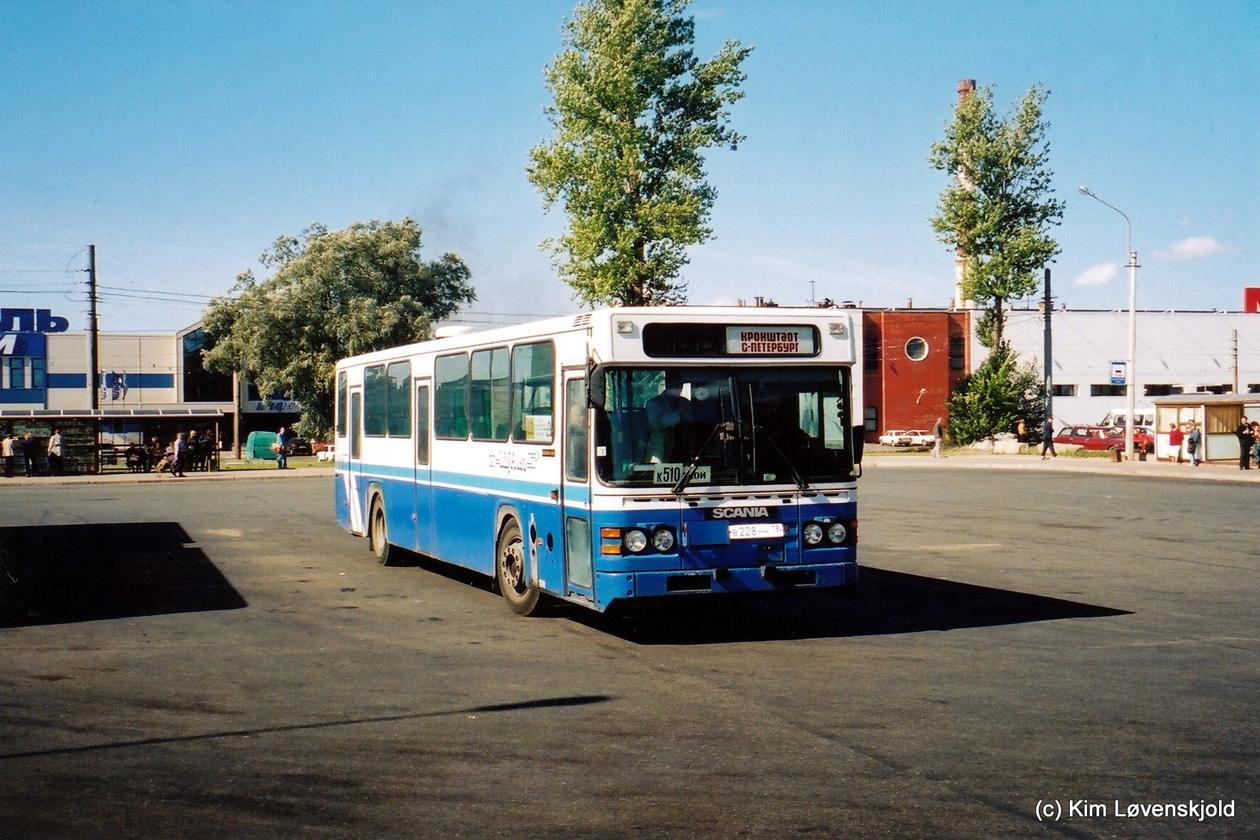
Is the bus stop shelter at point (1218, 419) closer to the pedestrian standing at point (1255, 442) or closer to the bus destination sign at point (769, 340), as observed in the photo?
the pedestrian standing at point (1255, 442)

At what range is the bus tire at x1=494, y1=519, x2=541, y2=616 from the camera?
12.2 meters

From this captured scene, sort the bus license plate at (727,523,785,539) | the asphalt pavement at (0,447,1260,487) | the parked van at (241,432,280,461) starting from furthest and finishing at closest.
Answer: the parked van at (241,432,280,461), the asphalt pavement at (0,447,1260,487), the bus license plate at (727,523,785,539)

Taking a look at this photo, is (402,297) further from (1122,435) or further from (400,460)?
(400,460)

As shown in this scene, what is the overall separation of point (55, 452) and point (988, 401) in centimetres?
4156

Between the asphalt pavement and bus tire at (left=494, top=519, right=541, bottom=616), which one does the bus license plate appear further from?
the asphalt pavement

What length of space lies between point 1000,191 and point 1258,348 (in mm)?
32176

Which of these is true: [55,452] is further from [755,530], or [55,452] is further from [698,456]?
[755,530]

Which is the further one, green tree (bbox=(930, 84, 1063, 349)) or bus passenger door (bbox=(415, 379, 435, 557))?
green tree (bbox=(930, 84, 1063, 349))

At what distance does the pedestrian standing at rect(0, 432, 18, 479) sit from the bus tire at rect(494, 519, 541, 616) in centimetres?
3838

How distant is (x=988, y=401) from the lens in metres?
62.2

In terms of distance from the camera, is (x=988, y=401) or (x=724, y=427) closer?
(x=724, y=427)

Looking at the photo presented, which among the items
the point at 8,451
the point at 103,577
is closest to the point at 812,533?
the point at 103,577

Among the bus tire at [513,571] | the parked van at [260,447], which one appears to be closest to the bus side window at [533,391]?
the bus tire at [513,571]

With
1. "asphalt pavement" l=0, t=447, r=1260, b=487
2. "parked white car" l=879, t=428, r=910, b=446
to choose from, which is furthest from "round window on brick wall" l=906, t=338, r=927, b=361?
"asphalt pavement" l=0, t=447, r=1260, b=487
